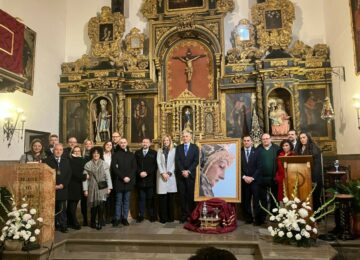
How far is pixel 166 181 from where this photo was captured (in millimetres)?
5555

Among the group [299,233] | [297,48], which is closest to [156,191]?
[299,233]

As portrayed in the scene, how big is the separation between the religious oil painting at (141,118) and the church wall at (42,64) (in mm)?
2225

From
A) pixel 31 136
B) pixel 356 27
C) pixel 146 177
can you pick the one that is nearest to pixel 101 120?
pixel 31 136

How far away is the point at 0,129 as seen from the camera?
6754mm

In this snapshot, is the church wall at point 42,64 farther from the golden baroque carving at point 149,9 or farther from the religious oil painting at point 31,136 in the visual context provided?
the golden baroque carving at point 149,9

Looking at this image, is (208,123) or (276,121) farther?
(208,123)

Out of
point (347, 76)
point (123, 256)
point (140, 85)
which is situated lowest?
point (123, 256)

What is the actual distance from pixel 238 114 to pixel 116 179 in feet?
15.0

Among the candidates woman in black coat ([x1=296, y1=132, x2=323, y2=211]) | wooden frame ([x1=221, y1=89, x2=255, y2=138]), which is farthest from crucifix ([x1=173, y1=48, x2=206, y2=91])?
woman in black coat ([x1=296, y1=132, x2=323, y2=211])

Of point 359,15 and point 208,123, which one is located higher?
point 359,15

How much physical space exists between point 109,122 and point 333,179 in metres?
5.93

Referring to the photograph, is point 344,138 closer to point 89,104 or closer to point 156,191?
A: point 156,191

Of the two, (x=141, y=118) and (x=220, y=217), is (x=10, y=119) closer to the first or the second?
(x=141, y=118)

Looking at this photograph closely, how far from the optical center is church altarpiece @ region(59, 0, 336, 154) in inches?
334
